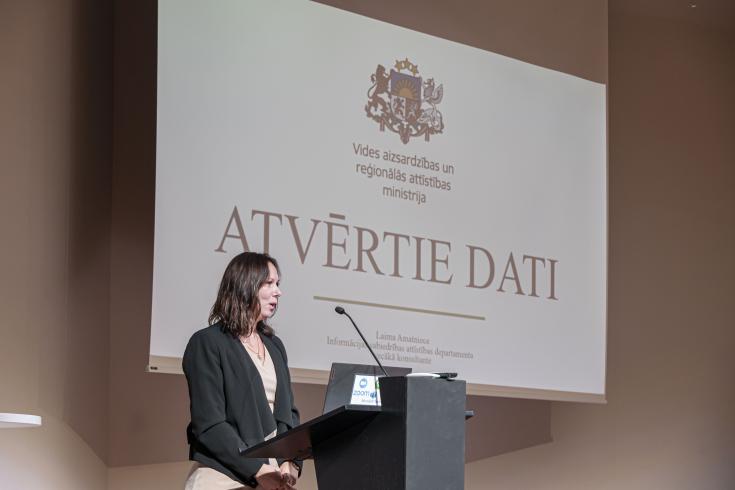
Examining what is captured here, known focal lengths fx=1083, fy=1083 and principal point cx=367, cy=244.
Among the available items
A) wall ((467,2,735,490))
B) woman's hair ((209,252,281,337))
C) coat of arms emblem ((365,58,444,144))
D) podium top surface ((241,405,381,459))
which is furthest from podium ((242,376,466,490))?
wall ((467,2,735,490))

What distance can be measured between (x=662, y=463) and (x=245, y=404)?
14.2 feet

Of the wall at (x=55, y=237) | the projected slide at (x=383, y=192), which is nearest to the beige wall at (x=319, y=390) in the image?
the wall at (x=55, y=237)

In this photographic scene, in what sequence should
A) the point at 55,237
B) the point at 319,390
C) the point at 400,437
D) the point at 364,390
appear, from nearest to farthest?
the point at 400,437 < the point at 364,390 < the point at 55,237 < the point at 319,390

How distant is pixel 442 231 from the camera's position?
5051mm

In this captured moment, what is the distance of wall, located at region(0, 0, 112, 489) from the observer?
3902 mm

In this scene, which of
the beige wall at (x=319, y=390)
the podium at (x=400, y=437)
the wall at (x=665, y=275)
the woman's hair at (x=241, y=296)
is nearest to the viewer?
the podium at (x=400, y=437)

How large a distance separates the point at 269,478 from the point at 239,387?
255 millimetres

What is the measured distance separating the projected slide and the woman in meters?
1.07

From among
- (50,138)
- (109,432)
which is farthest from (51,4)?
(109,432)

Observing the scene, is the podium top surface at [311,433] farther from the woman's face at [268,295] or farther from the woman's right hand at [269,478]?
the woman's face at [268,295]

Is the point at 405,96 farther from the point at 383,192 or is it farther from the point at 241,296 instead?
the point at 241,296

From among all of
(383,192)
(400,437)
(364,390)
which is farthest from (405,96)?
(400,437)

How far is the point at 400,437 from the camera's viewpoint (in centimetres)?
211

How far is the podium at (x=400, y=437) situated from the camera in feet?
6.93
